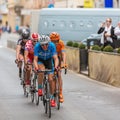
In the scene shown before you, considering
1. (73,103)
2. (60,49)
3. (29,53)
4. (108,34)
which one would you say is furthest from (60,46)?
(108,34)

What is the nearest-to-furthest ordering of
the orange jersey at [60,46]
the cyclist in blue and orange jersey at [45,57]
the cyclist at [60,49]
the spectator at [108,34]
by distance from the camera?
the cyclist in blue and orange jersey at [45,57], the cyclist at [60,49], the orange jersey at [60,46], the spectator at [108,34]

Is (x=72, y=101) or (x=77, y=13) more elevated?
(x=77, y=13)

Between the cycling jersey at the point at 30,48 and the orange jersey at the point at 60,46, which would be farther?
the cycling jersey at the point at 30,48

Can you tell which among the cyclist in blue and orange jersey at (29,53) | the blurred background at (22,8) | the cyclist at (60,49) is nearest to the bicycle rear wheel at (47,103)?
the cyclist at (60,49)

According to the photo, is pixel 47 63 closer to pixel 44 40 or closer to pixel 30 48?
pixel 44 40

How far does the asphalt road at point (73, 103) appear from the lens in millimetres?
11320

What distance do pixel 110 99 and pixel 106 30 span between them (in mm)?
7734

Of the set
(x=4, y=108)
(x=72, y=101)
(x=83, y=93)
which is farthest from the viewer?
(x=83, y=93)

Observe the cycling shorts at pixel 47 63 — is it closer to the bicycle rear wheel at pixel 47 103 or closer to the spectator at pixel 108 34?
the bicycle rear wheel at pixel 47 103

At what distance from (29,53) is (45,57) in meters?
1.73

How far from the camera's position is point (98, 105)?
1299cm

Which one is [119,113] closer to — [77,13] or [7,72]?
[7,72]

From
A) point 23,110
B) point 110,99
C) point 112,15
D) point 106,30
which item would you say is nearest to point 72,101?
point 110,99

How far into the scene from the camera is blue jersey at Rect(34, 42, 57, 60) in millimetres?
11633
